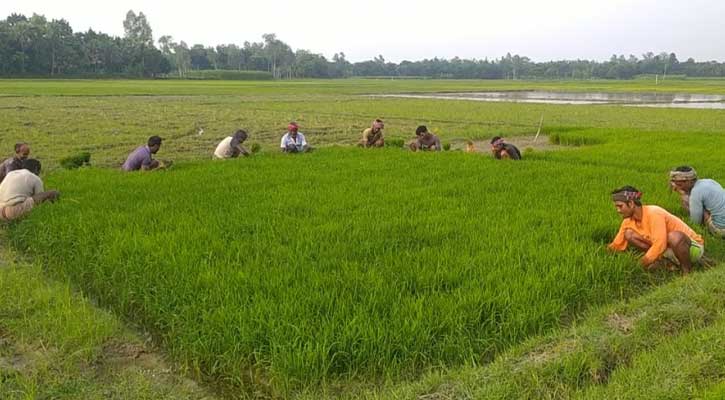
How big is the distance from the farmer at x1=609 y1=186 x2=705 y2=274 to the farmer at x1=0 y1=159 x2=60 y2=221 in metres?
6.20

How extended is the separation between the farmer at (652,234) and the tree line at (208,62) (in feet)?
229

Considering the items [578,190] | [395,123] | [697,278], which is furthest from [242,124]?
[697,278]

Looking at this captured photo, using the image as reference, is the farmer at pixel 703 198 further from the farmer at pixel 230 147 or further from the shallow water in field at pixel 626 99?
the shallow water in field at pixel 626 99

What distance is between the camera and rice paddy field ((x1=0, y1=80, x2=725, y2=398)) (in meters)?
3.41

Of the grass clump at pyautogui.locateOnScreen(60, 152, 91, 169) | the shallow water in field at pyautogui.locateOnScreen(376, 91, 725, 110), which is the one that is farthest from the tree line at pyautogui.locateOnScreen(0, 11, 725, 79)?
the grass clump at pyautogui.locateOnScreen(60, 152, 91, 169)

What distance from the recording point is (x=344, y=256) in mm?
4793

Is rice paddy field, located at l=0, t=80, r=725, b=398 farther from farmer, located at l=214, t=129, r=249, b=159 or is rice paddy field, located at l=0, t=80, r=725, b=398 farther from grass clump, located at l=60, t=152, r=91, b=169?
grass clump, located at l=60, t=152, r=91, b=169

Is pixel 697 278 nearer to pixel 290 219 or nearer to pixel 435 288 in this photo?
pixel 435 288

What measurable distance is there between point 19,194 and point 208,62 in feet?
356

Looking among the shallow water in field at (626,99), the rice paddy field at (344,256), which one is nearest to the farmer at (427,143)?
the rice paddy field at (344,256)

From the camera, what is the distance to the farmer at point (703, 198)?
5.65m

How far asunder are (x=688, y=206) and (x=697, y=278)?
6.23 feet

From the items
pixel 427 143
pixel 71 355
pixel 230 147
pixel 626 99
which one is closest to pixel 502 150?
pixel 427 143

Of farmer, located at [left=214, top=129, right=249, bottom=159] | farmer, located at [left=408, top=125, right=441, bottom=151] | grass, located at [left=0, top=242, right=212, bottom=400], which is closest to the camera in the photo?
grass, located at [left=0, top=242, right=212, bottom=400]
